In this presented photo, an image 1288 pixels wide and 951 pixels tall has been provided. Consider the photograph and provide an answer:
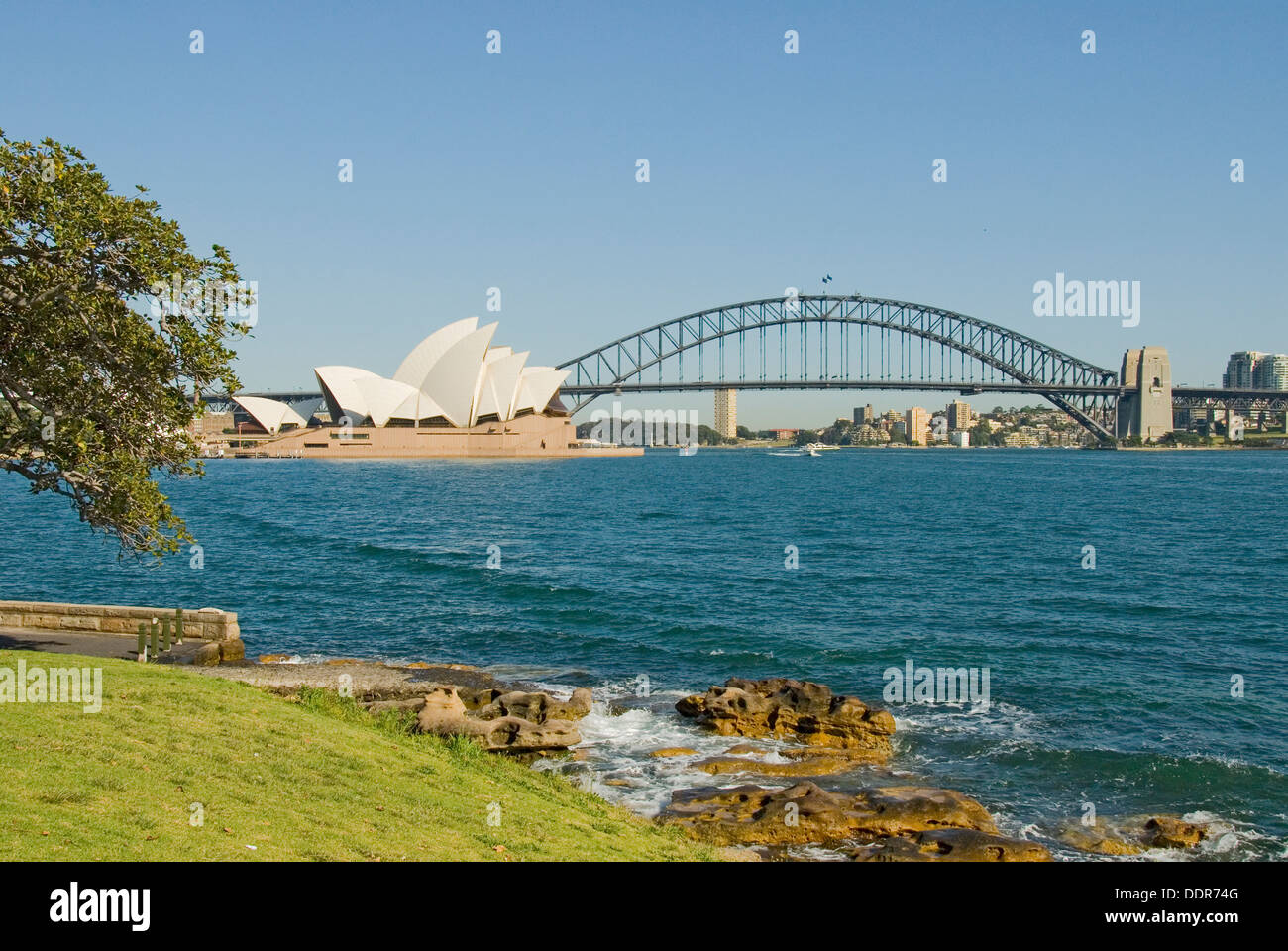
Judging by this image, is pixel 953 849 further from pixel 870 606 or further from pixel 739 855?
pixel 870 606

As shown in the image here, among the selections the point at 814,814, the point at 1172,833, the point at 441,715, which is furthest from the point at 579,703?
the point at 1172,833

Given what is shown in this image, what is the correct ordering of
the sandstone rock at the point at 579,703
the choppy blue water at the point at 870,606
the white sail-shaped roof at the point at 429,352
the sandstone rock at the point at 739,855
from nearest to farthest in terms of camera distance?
the sandstone rock at the point at 739,855 < the choppy blue water at the point at 870,606 < the sandstone rock at the point at 579,703 < the white sail-shaped roof at the point at 429,352

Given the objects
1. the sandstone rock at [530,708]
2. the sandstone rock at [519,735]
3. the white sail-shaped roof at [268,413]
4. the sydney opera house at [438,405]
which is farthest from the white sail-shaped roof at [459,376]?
the sandstone rock at [519,735]

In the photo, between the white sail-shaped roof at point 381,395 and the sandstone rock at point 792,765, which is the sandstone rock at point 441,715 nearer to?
the sandstone rock at point 792,765

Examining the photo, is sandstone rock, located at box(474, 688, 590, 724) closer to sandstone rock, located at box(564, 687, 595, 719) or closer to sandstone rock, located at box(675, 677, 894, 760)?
sandstone rock, located at box(564, 687, 595, 719)

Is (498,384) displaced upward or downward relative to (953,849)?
upward

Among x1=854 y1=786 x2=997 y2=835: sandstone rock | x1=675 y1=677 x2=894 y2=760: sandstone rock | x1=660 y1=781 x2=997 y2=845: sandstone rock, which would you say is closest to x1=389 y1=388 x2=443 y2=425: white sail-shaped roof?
x1=675 y1=677 x2=894 y2=760: sandstone rock

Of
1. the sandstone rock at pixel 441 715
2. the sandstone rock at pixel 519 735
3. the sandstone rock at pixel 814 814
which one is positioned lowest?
the sandstone rock at pixel 814 814
